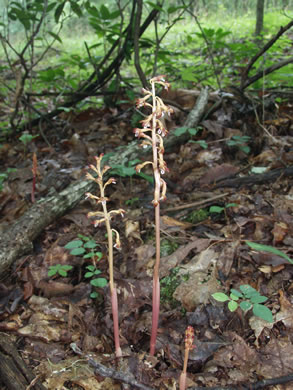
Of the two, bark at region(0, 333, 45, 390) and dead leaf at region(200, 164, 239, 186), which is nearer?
bark at region(0, 333, 45, 390)

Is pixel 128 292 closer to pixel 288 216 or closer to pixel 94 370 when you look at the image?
pixel 94 370

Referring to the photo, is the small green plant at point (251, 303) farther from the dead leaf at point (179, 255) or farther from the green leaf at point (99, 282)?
the green leaf at point (99, 282)

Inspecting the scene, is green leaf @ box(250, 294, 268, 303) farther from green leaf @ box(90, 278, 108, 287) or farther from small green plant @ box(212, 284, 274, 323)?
green leaf @ box(90, 278, 108, 287)

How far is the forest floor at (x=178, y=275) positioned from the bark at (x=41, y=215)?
0.09 m

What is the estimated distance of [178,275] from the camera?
6.51 ft

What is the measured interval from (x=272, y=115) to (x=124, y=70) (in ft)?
19.6

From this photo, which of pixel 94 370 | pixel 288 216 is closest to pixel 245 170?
pixel 288 216

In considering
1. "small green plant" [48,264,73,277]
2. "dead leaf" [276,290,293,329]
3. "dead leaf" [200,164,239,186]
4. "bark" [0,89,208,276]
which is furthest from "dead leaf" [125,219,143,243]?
"dead leaf" [276,290,293,329]

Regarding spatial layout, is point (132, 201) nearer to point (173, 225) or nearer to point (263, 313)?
point (173, 225)

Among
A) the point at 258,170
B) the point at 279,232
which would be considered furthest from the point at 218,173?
the point at 279,232

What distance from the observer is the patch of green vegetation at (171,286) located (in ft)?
6.14

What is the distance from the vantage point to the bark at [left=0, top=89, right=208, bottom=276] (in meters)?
2.25

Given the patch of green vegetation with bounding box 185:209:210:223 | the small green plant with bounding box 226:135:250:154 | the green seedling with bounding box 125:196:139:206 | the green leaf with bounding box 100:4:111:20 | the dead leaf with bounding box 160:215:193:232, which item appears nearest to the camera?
the dead leaf with bounding box 160:215:193:232

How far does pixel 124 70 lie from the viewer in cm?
861
